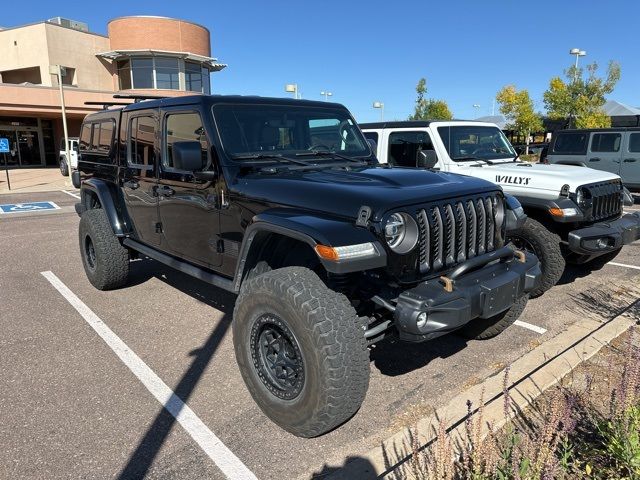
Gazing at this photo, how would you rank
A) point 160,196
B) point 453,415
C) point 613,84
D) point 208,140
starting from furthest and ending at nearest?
point 613,84
point 160,196
point 208,140
point 453,415

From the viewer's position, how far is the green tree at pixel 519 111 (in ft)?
107

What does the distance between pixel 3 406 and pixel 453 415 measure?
2.88 meters

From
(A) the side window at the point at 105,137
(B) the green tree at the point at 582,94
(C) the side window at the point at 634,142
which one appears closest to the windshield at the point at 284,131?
(A) the side window at the point at 105,137

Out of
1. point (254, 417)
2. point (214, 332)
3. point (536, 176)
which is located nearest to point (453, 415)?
point (254, 417)

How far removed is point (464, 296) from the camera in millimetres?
2775

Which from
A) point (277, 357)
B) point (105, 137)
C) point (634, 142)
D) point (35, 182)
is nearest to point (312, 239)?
point (277, 357)

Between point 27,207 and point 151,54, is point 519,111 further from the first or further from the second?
point 27,207

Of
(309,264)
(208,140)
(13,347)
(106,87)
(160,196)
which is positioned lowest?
(13,347)

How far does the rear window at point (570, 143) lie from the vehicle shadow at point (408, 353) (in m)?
9.49

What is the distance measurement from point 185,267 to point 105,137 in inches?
89.2

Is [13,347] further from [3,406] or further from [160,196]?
[160,196]

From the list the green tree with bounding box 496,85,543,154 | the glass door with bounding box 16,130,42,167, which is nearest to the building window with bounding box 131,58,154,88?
the glass door with bounding box 16,130,42,167

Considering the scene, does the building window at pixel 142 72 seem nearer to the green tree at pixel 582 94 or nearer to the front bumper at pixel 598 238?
the green tree at pixel 582 94

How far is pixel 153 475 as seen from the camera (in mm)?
2523
